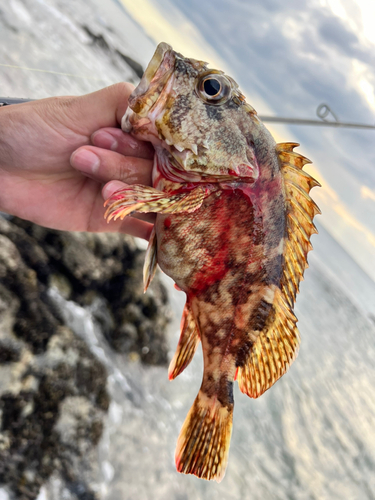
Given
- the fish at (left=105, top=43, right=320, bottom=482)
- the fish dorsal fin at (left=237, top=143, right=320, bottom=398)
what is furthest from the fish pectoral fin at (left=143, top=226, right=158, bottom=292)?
the fish dorsal fin at (left=237, top=143, right=320, bottom=398)

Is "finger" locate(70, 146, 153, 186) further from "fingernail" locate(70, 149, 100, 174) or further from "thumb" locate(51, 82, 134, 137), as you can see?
"thumb" locate(51, 82, 134, 137)

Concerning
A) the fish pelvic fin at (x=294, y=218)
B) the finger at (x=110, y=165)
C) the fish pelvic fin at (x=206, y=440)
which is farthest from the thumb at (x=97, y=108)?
the fish pelvic fin at (x=206, y=440)

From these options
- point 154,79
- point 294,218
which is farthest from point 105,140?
point 294,218

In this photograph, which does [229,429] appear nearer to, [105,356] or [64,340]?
[64,340]

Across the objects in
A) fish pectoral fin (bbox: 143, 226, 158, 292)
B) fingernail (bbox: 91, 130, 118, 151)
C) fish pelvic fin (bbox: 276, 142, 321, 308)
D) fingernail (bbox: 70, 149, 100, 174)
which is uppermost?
fish pelvic fin (bbox: 276, 142, 321, 308)

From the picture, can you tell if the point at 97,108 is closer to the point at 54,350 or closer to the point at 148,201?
the point at 148,201

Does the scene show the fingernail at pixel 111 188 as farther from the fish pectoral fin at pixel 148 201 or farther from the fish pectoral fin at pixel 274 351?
the fish pectoral fin at pixel 274 351
